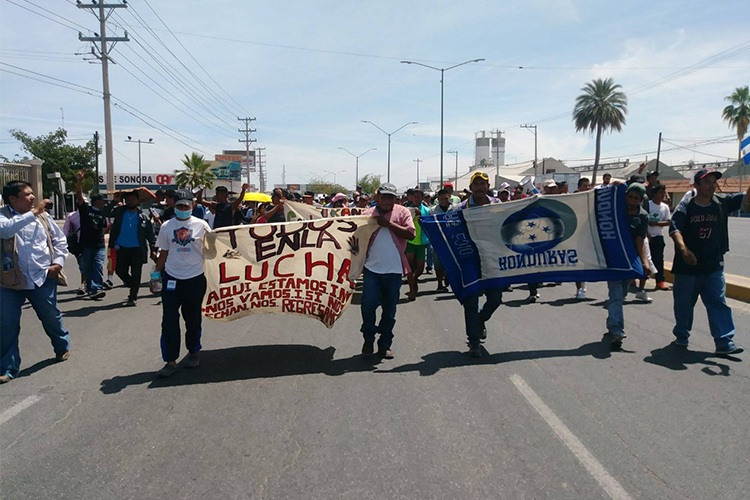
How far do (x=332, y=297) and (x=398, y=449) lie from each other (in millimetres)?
2481

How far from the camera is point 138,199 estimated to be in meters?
9.11

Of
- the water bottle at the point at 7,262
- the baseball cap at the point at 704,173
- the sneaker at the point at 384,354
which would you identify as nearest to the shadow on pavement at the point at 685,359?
the baseball cap at the point at 704,173

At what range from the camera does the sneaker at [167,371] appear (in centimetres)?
516

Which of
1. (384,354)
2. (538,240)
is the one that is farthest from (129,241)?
(538,240)

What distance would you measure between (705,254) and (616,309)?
3.39ft

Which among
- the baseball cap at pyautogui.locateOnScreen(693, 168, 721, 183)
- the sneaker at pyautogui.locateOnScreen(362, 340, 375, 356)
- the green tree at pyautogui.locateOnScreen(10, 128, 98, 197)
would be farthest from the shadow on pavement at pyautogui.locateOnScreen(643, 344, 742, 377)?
the green tree at pyautogui.locateOnScreen(10, 128, 98, 197)

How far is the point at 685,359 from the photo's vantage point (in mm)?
5570

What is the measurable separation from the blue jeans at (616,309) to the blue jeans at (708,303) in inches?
22.0

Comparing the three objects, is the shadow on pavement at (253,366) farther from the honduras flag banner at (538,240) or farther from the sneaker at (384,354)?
the honduras flag banner at (538,240)

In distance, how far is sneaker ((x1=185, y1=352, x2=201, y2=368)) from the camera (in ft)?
18.0

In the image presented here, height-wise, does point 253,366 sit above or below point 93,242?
below

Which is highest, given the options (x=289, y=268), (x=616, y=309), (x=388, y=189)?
(x=388, y=189)

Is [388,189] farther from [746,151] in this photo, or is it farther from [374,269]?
[746,151]

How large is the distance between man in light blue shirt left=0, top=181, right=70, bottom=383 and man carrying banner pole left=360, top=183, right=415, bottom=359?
3146 millimetres
